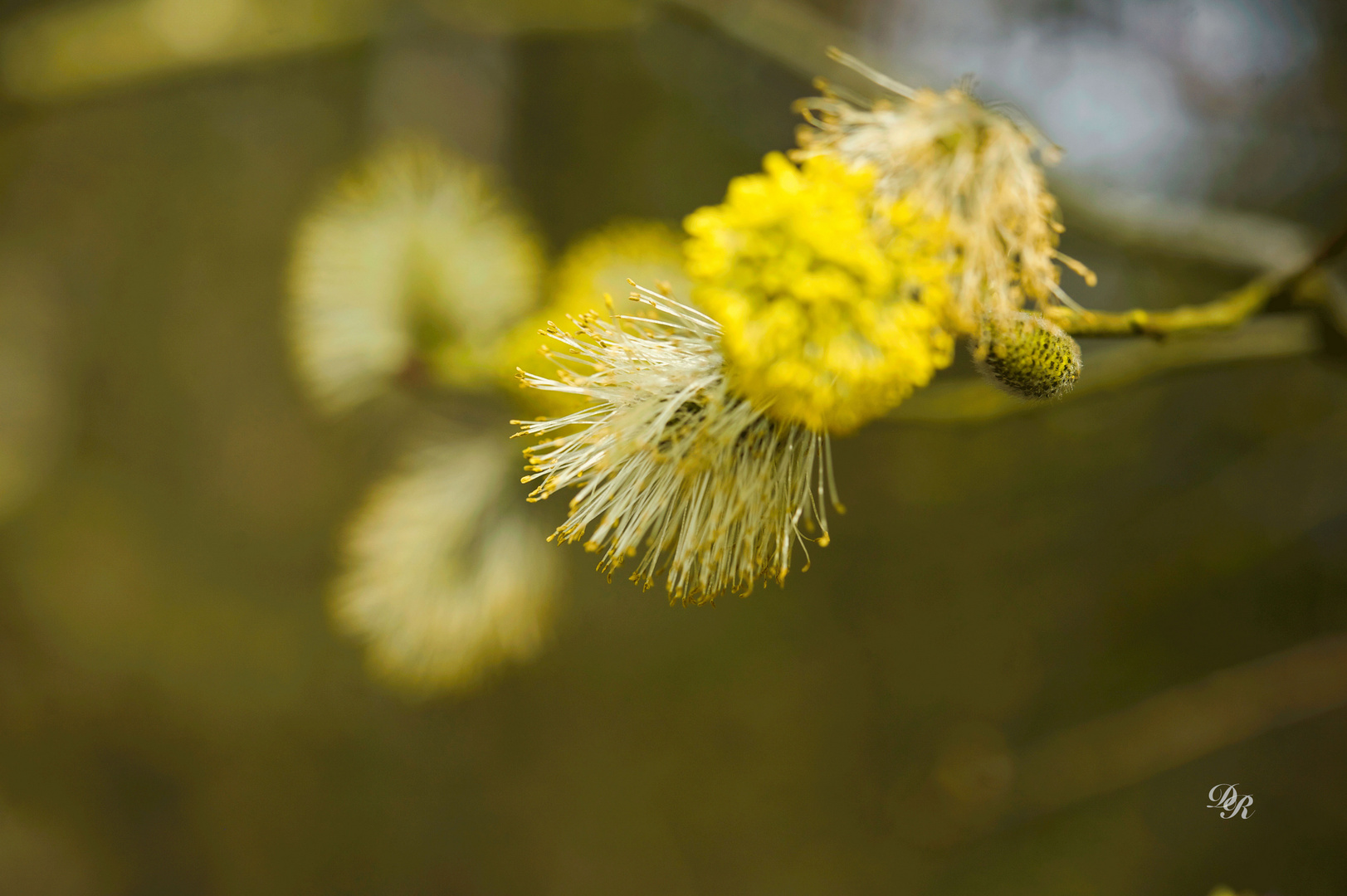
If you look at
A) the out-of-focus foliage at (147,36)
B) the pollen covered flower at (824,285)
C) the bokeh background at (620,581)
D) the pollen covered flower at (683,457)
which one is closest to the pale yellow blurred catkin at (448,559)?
the pollen covered flower at (683,457)

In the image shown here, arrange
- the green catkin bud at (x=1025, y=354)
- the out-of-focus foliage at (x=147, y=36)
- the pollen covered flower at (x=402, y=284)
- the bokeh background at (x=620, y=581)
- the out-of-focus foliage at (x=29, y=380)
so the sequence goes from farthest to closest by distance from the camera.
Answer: the out-of-focus foliage at (x=29, y=380) < the out-of-focus foliage at (x=147, y=36) < the bokeh background at (x=620, y=581) < the pollen covered flower at (x=402, y=284) < the green catkin bud at (x=1025, y=354)

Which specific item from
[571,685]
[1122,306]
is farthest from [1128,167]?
[571,685]

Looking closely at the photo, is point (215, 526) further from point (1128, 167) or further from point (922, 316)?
point (1128, 167)

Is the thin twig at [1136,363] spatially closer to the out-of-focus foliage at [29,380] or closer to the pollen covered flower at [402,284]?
the pollen covered flower at [402,284]

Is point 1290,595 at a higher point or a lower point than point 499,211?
lower

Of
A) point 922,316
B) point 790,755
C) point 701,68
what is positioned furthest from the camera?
point 790,755

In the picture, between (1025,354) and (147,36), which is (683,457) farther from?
(147,36)
